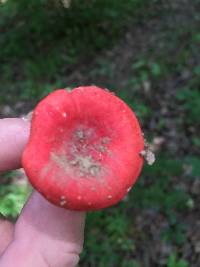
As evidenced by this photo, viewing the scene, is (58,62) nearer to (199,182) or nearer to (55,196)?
(199,182)

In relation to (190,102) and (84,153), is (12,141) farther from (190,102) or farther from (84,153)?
(190,102)

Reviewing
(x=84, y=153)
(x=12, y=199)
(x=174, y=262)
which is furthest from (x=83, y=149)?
(x=12, y=199)

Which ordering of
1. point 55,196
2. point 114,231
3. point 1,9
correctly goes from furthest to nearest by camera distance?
point 1,9 → point 114,231 → point 55,196

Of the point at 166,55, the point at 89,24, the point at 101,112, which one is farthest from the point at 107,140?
the point at 89,24

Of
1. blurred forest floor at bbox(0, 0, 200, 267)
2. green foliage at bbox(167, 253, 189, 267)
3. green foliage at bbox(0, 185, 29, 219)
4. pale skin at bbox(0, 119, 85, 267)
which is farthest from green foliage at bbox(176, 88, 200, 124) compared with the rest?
pale skin at bbox(0, 119, 85, 267)

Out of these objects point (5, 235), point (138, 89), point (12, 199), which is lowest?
point (12, 199)
